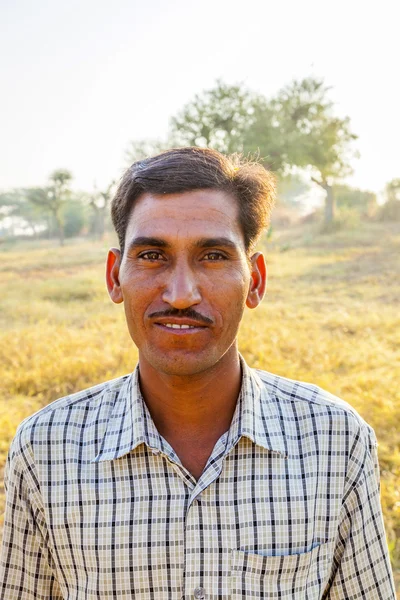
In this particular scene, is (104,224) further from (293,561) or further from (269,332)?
(293,561)

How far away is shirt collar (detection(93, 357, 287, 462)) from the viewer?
1.57m

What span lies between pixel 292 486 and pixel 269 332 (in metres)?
6.29

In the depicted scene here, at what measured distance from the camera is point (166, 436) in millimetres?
1683

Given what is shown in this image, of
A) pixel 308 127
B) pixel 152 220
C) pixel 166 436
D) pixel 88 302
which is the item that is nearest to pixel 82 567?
pixel 166 436

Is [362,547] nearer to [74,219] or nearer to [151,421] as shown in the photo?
[151,421]

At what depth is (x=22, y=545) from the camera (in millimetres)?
1593

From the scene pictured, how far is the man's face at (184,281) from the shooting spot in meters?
1.57

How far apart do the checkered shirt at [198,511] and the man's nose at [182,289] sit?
0.31 meters

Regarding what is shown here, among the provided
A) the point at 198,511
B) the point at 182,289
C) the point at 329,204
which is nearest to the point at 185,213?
the point at 182,289

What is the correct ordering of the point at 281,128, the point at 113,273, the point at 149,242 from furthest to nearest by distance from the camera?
the point at 281,128 < the point at 113,273 < the point at 149,242

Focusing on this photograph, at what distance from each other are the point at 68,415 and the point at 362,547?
2.73 ft

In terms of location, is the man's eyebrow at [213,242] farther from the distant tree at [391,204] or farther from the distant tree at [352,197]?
the distant tree at [352,197]

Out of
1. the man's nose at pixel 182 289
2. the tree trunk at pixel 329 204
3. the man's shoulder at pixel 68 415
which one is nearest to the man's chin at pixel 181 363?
the man's nose at pixel 182 289

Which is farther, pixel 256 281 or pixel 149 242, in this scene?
pixel 256 281
